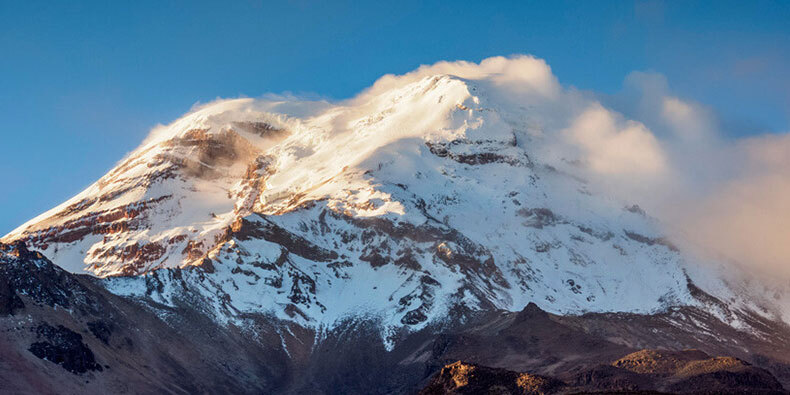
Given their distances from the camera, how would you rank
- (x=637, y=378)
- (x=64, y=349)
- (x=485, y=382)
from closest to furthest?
(x=485, y=382), (x=637, y=378), (x=64, y=349)

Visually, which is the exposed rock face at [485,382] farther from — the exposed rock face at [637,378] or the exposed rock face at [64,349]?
the exposed rock face at [64,349]

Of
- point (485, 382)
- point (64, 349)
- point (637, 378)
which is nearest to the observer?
point (485, 382)

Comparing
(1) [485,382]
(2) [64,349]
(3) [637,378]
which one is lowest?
(1) [485,382]

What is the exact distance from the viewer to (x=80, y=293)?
190750 mm

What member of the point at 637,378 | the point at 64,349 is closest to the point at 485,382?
the point at 637,378

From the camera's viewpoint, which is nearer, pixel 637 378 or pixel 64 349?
pixel 637 378

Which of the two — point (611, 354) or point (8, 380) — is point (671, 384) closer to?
point (611, 354)

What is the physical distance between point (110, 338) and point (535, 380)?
Answer: 9144 cm

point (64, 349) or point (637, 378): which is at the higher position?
point (64, 349)

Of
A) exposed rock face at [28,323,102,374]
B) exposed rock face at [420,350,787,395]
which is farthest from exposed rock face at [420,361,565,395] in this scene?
exposed rock face at [28,323,102,374]

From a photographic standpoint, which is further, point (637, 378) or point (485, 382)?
point (637, 378)

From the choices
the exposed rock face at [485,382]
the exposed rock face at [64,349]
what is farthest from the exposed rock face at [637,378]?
the exposed rock face at [64,349]

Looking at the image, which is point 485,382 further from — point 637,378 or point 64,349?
point 64,349

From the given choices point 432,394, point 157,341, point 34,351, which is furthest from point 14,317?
point 432,394
